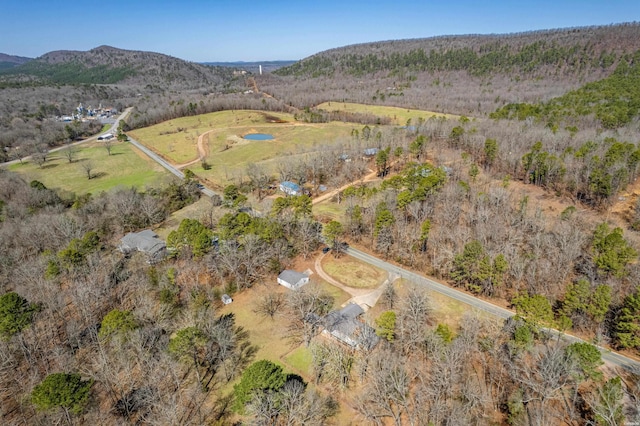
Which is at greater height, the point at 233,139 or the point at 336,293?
the point at 233,139

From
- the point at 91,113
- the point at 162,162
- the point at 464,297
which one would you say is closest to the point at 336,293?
the point at 464,297

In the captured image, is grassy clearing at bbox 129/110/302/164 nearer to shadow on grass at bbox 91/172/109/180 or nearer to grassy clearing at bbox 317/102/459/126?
shadow on grass at bbox 91/172/109/180

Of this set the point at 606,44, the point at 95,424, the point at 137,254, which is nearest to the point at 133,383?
the point at 95,424

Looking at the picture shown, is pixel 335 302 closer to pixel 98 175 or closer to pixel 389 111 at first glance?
pixel 98 175

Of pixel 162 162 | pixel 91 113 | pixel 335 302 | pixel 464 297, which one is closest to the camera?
pixel 335 302

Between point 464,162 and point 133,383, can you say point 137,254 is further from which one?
point 464,162

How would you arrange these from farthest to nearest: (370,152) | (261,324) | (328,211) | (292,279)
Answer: (370,152)
(328,211)
(292,279)
(261,324)

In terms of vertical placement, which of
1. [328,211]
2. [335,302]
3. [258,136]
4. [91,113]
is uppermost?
[91,113]
